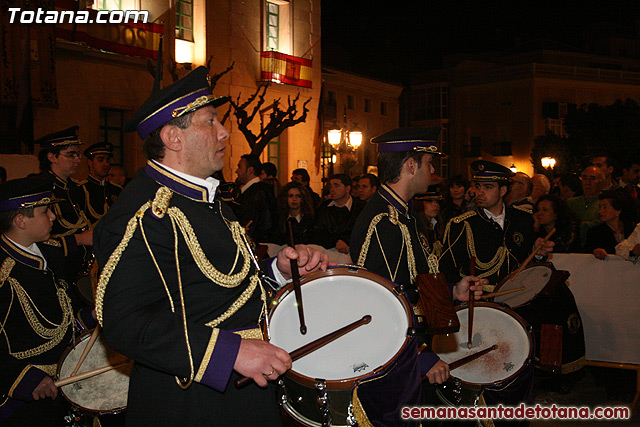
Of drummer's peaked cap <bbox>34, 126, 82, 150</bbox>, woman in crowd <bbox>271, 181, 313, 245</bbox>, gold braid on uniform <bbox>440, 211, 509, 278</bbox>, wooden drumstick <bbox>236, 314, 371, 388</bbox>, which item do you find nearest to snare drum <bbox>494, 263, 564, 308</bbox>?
gold braid on uniform <bbox>440, 211, 509, 278</bbox>

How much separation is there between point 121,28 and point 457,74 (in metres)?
36.2

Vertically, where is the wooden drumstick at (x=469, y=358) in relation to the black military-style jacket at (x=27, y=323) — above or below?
below

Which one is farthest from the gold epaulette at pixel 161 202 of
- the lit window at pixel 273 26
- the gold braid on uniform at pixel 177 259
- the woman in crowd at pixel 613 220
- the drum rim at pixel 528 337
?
the lit window at pixel 273 26

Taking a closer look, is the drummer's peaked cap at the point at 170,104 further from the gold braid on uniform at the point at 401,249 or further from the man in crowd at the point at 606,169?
the man in crowd at the point at 606,169

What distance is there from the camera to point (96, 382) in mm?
3846

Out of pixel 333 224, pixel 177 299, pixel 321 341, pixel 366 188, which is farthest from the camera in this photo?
pixel 366 188

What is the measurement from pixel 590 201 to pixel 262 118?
13895 mm

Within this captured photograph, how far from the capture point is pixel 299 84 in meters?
22.1

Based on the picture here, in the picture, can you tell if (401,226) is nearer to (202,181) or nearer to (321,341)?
(321,341)

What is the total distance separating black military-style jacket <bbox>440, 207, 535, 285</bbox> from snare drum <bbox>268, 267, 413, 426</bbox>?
246 cm

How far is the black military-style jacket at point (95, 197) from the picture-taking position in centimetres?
804

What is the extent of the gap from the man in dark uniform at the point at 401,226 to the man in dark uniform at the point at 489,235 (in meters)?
1.31

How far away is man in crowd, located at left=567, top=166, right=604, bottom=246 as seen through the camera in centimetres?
827

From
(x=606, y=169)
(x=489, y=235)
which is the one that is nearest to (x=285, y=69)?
(x=606, y=169)
